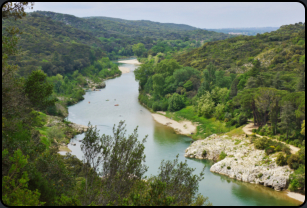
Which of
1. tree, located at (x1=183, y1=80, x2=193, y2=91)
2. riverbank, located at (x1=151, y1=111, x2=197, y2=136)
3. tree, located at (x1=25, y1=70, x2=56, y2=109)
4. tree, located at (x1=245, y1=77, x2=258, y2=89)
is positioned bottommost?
riverbank, located at (x1=151, y1=111, x2=197, y2=136)

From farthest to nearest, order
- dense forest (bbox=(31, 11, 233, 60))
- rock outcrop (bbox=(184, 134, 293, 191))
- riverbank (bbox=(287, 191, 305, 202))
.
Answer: dense forest (bbox=(31, 11, 233, 60)), rock outcrop (bbox=(184, 134, 293, 191)), riverbank (bbox=(287, 191, 305, 202))

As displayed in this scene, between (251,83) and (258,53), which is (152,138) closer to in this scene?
(251,83)

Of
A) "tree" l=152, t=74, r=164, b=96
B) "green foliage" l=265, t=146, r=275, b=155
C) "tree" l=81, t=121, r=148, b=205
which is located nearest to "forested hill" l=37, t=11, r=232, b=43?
"tree" l=152, t=74, r=164, b=96

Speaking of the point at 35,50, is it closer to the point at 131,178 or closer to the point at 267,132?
the point at 267,132

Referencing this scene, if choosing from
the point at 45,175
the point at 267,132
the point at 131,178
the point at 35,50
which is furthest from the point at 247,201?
the point at 35,50

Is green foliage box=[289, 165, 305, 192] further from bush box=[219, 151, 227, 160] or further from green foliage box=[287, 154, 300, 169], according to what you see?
bush box=[219, 151, 227, 160]

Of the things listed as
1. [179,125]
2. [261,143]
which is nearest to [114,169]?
[261,143]

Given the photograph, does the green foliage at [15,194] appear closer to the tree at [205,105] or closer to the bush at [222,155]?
the bush at [222,155]

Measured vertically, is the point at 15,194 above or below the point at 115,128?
above
